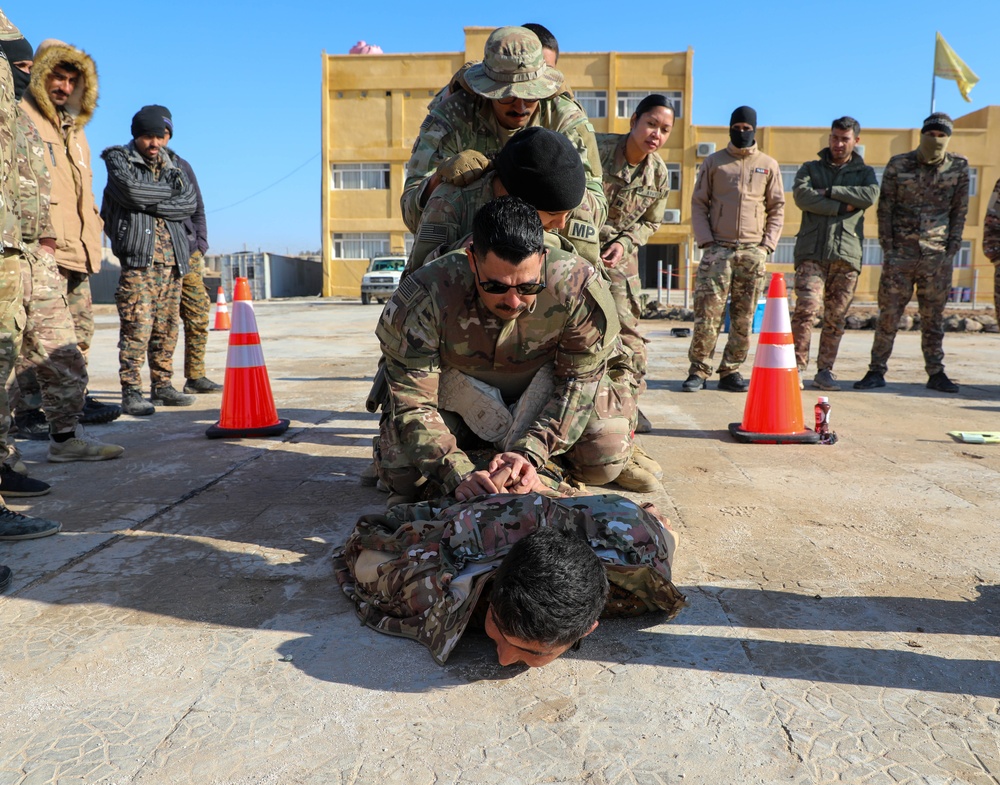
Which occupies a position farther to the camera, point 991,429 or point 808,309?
point 808,309

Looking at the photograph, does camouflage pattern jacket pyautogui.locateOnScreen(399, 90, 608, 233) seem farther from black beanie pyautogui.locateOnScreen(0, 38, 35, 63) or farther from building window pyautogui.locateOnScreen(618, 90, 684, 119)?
building window pyautogui.locateOnScreen(618, 90, 684, 119)

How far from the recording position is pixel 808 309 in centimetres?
662

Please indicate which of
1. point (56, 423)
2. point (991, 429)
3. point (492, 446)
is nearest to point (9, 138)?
point (56, 423)

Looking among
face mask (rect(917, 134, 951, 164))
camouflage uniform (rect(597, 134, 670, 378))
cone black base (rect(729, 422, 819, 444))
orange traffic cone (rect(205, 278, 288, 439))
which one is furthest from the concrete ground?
face mask (rect(917, 134, 951, 164))

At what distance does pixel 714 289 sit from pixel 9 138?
4.84 meters

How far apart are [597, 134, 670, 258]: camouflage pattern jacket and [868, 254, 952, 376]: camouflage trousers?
2.83m

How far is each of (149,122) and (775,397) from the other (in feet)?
14.6

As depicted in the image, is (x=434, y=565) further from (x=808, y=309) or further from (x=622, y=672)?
(x=808, y=309)

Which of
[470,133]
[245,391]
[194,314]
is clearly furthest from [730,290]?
[194,314]

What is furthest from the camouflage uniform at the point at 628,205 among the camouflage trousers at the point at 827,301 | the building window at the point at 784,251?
the building window at the point at 784,251

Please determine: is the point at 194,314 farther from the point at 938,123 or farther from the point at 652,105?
the point at 938,123

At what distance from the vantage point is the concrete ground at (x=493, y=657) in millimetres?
1552

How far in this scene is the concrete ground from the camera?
1.55 m

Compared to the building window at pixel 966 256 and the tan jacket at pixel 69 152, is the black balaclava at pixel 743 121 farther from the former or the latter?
the building window at pixel 966 256
